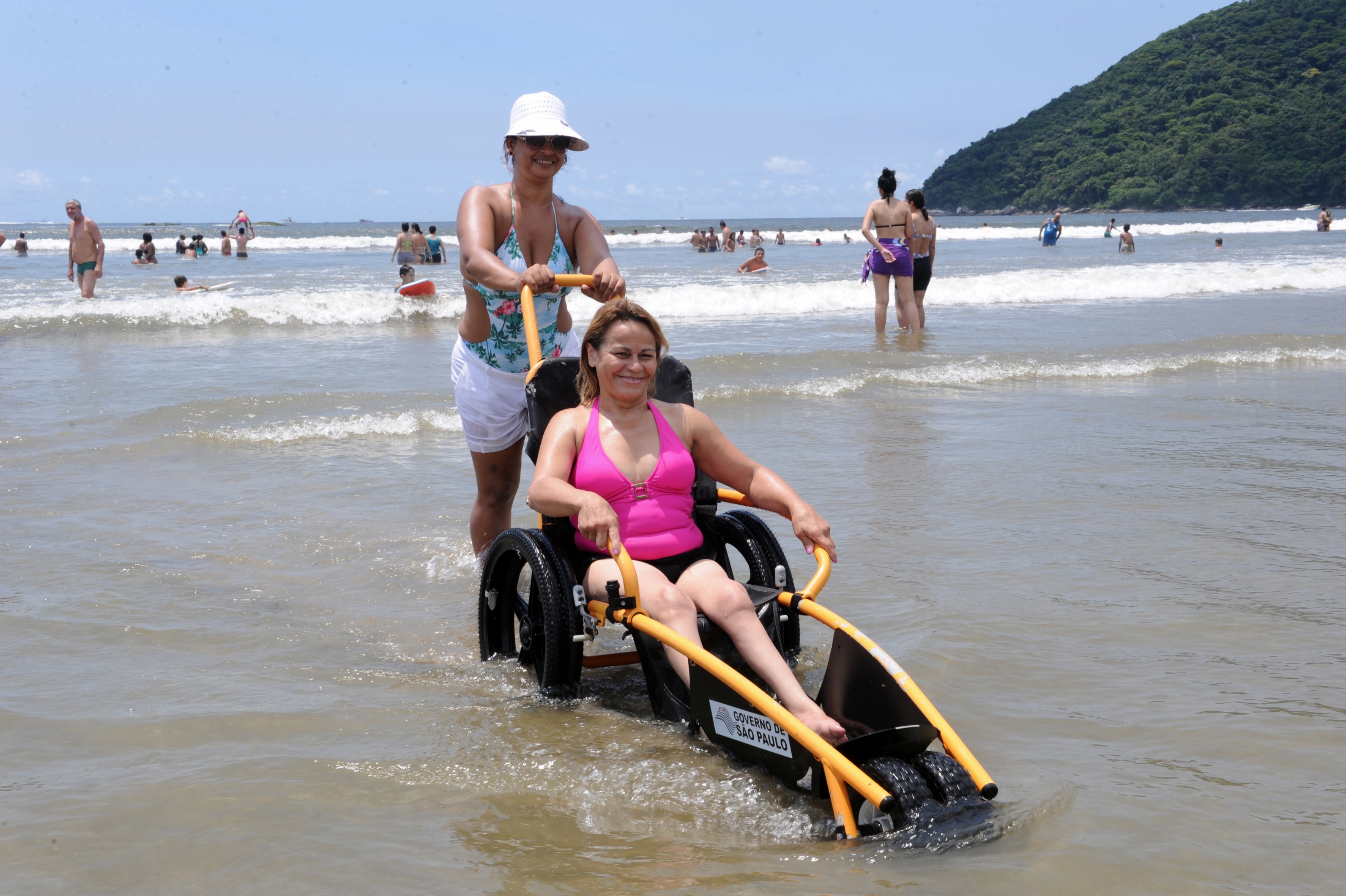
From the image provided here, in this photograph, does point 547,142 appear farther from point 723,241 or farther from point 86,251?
point 723,241

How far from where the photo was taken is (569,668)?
3232mm

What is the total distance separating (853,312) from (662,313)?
9.37 ft

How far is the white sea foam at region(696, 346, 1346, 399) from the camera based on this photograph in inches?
356

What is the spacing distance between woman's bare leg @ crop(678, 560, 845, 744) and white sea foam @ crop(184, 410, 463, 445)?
15.5 feet

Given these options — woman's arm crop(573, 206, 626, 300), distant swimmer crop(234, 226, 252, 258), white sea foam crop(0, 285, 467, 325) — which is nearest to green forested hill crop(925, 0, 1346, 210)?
distant swimmer crop(234, 226, 252, 258)

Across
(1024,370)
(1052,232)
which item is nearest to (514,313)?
(1024,370)

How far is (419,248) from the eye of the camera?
92.7 feet

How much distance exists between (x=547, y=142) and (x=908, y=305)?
940 centimetres

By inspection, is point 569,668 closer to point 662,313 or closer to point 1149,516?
point 1149,516

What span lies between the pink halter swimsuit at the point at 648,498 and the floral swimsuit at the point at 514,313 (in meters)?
0.69

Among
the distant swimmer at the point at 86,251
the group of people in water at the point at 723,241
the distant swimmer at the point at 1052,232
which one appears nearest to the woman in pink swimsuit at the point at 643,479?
the distant swimmer at the point at 86,251

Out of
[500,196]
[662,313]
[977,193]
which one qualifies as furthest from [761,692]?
[977,193]

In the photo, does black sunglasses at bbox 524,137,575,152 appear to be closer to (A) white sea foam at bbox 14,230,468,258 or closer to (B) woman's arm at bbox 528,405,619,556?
(B) woman's arm at bbox 528,405,619,556

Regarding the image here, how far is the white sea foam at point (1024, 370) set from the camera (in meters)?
9.05
